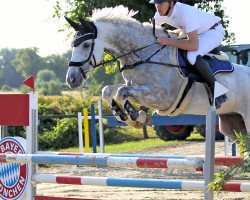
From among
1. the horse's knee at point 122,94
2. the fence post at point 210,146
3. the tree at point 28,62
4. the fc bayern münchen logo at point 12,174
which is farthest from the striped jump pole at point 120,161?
the tree at point 28,62

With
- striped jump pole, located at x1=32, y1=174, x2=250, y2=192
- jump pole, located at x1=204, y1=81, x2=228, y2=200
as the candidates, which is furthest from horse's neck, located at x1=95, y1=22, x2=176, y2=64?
jump pole, located at x1=204, y1=81, x2=228, y2=200

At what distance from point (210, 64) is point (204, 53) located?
176 millimetres

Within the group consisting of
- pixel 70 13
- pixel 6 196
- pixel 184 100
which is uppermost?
pixel 70 13

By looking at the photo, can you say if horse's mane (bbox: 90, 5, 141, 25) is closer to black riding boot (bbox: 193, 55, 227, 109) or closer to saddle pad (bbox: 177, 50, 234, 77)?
saddle pad (bbox: 177, 50, 234, 77)

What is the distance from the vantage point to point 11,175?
6371 mm

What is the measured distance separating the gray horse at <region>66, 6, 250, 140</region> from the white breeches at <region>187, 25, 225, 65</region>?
0.50ft

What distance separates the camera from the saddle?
710cm

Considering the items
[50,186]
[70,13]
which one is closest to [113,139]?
[70,13]

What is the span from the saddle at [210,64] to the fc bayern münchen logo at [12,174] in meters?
1.60

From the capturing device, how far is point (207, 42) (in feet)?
23.5

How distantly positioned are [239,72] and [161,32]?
851 millimetres

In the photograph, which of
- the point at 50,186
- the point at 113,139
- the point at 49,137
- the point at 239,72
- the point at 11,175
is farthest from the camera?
the point at 113,139

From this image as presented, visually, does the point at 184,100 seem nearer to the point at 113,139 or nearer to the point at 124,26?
the point at 124,26

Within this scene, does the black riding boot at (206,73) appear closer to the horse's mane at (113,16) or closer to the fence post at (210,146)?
the horse's mane at (113,16)
